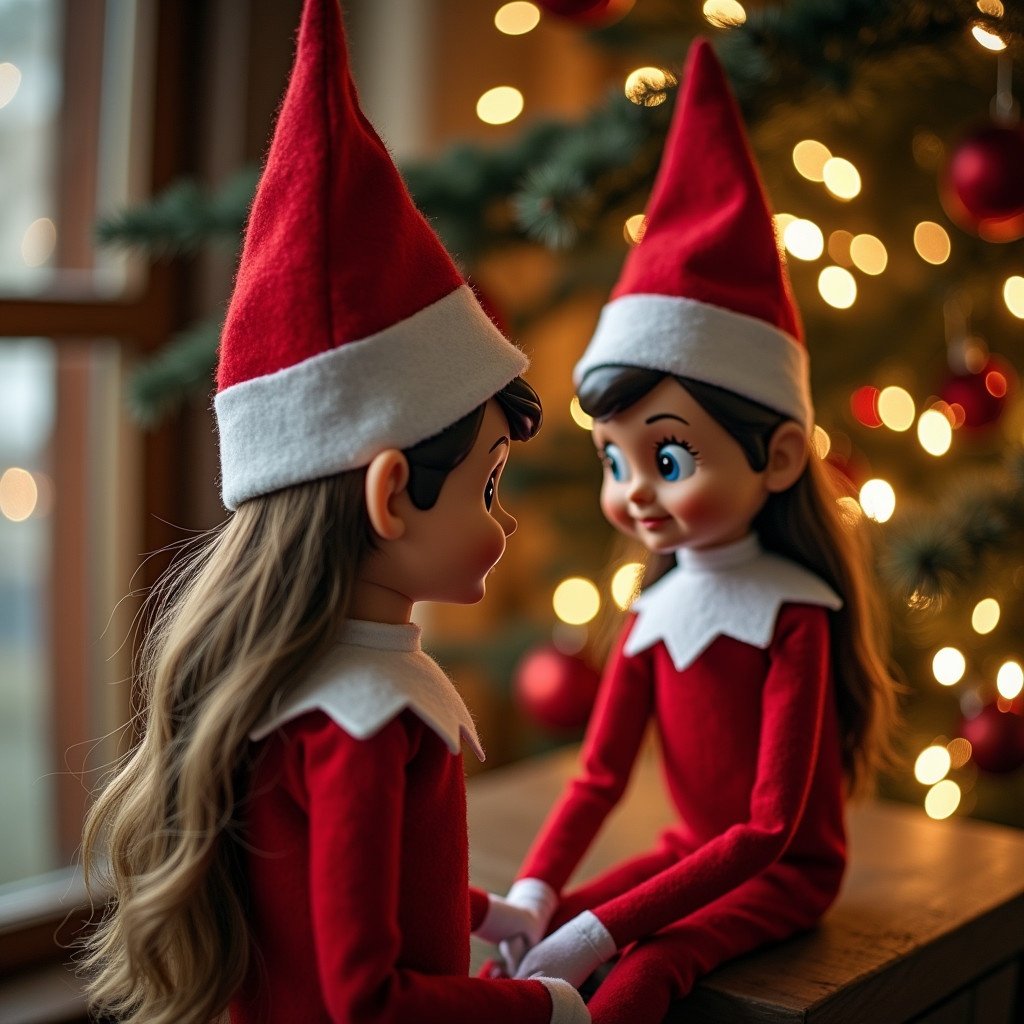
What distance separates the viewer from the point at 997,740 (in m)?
1.23

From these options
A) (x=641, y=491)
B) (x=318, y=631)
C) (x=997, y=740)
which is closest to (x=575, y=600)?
(x=997, y=740)

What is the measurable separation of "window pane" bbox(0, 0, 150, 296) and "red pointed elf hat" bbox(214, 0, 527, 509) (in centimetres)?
96

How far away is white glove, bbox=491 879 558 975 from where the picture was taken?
3.13 ft

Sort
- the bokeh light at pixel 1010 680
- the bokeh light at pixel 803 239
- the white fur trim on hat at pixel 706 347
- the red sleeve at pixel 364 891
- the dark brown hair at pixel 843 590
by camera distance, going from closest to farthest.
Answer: the red sleeve at pixel 364 891 < the white fur trim on hat at pixel 706 347 < the dark brown hair at pixel 843 590 < the bokeh light at pixel 1010 680 < the bokeh light at pixel 803 239

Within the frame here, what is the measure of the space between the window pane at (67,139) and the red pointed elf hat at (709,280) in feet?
3.08

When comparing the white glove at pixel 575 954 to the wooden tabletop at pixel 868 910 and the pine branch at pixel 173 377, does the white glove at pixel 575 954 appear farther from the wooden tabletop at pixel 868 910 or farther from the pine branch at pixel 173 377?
the pine branch at pixel 173 377

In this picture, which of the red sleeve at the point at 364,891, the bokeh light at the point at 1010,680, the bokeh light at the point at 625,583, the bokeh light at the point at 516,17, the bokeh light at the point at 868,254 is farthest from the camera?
the bokeh light at the point at 516,17

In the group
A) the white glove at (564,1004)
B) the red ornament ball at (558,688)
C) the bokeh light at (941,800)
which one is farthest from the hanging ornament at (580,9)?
the bokeh light at (941,800)

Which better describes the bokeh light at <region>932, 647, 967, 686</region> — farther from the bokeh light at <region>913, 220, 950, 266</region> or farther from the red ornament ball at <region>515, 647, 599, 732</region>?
the bokeh light at <region>913, 220, 950, 266</region>

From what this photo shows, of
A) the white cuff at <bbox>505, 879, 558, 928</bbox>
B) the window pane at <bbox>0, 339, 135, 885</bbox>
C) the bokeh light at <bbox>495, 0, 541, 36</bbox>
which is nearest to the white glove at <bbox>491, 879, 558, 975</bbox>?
the white cuff at <bbox>505, 879, 558, 928</bbox>

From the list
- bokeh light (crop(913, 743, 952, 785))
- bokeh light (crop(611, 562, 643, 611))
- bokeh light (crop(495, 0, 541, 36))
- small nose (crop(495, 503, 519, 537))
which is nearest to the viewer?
small nose (crop(495, 503, 519, 537))

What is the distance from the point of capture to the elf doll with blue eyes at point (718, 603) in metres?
0.96

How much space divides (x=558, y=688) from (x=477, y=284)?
50 centimetres

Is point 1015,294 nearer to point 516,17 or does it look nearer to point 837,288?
point 837,288
